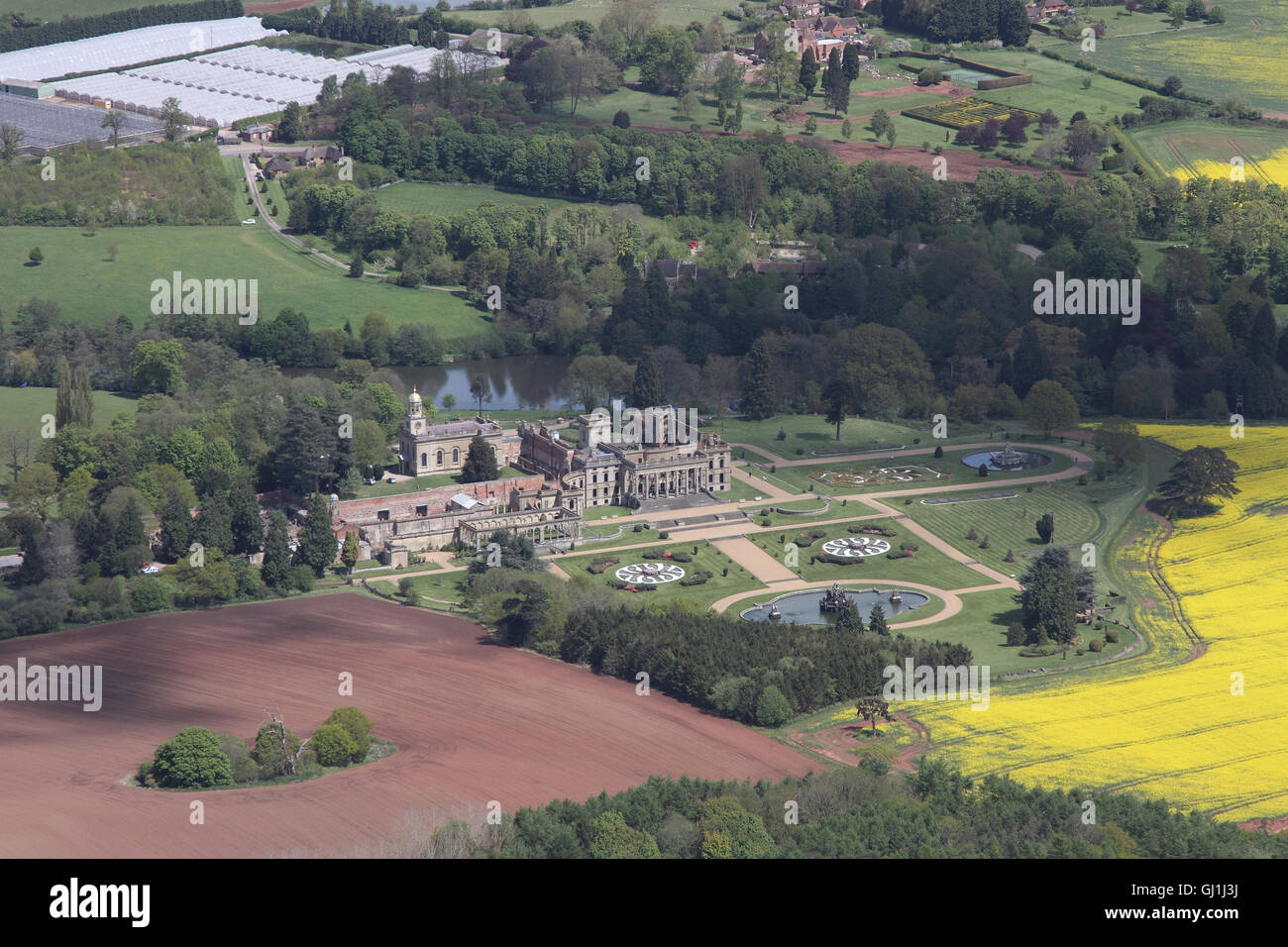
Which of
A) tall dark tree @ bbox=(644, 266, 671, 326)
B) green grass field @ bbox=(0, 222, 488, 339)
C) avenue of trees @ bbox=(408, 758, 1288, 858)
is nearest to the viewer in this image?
avenue of trees @ bbox=(408, 758, 1288, 858)

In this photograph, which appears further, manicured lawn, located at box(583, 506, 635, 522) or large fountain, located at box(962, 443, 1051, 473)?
large fountain, located at box(962, 443, 1051, 473)

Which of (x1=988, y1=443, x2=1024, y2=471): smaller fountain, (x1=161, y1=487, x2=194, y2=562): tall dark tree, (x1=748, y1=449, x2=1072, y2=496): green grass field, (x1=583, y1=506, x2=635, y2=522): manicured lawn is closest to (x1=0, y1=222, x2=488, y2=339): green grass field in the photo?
(x1=583, y1=506, x2=635, y2=522): manicured lawn

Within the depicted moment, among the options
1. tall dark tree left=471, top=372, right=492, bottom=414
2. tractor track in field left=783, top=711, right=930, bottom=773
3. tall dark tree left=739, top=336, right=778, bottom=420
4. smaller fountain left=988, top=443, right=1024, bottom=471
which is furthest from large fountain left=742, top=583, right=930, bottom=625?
tall dark tree left=471, top=372, right=492, bottom=414

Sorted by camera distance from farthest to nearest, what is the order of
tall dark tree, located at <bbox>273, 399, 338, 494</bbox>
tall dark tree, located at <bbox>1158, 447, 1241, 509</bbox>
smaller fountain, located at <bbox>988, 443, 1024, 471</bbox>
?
smaller fountain, located at <bbox>988, 443, 1024, 471</bbox>
tall dark tree, located at <bbox>273, 399, 338, 494</bbox>
tall dark tree, located at <bbox>1158, 447, 1241, 509</bbox>

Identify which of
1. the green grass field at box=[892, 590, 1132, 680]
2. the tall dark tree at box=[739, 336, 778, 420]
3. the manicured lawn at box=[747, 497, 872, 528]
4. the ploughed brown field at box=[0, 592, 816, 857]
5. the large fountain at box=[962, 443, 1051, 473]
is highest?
the tall dark tree at box=[739, 336, 778, 420]

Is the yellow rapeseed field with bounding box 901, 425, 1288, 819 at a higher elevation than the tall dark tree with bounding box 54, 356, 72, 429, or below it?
below

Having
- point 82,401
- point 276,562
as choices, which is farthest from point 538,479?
point 82,401

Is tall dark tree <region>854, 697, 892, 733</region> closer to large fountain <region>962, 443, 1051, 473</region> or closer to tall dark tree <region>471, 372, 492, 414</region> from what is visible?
large fountain <region>962, 443, 1051, 473</region>

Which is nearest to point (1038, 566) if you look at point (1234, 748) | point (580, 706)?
point (1234, 748)
